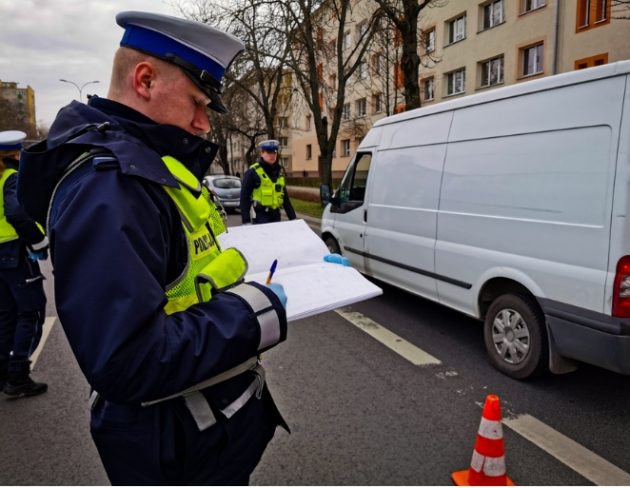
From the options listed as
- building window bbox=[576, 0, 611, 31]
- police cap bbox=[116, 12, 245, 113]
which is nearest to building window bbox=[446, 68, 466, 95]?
building window bbox=[576, 0, 611, 31]

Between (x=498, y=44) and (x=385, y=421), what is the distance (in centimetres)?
2343

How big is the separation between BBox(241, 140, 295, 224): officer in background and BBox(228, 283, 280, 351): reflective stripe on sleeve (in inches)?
243

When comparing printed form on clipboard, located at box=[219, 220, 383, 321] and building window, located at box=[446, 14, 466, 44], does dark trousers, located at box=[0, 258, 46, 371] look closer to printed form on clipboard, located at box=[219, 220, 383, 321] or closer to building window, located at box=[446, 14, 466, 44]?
printed form on clipboard, located at box=[219, 220, 383, 321]

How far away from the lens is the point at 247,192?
736 cm

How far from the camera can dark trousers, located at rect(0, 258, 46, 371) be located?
361 cm

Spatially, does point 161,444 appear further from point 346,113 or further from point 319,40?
point 346,113

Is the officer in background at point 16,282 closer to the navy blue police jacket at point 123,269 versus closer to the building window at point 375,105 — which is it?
the navy blue police jacket at point 123,269

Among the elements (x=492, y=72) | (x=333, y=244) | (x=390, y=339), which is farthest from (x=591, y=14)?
(x=390, y=339)

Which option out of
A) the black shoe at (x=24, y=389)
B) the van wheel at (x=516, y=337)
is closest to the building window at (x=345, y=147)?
the van wheel at (x=516, y=337)

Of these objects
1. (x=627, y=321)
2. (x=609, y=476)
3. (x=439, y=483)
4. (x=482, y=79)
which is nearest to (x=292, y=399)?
(x=439, y=483)

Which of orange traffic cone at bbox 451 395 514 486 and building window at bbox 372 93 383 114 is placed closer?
orange traffic cone at bbox 451 395 514 486

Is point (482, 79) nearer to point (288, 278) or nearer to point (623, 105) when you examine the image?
point (623, 105)

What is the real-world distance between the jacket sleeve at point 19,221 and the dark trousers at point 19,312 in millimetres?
191

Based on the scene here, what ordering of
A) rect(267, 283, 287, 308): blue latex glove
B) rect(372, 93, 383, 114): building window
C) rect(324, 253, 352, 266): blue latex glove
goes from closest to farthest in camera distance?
1. rect(267, 283, 287, 308): blue latex glove
2. rect(324, 253, 352, 266): blue latex glove
3. rect(372, 93, 383, 114): building window
